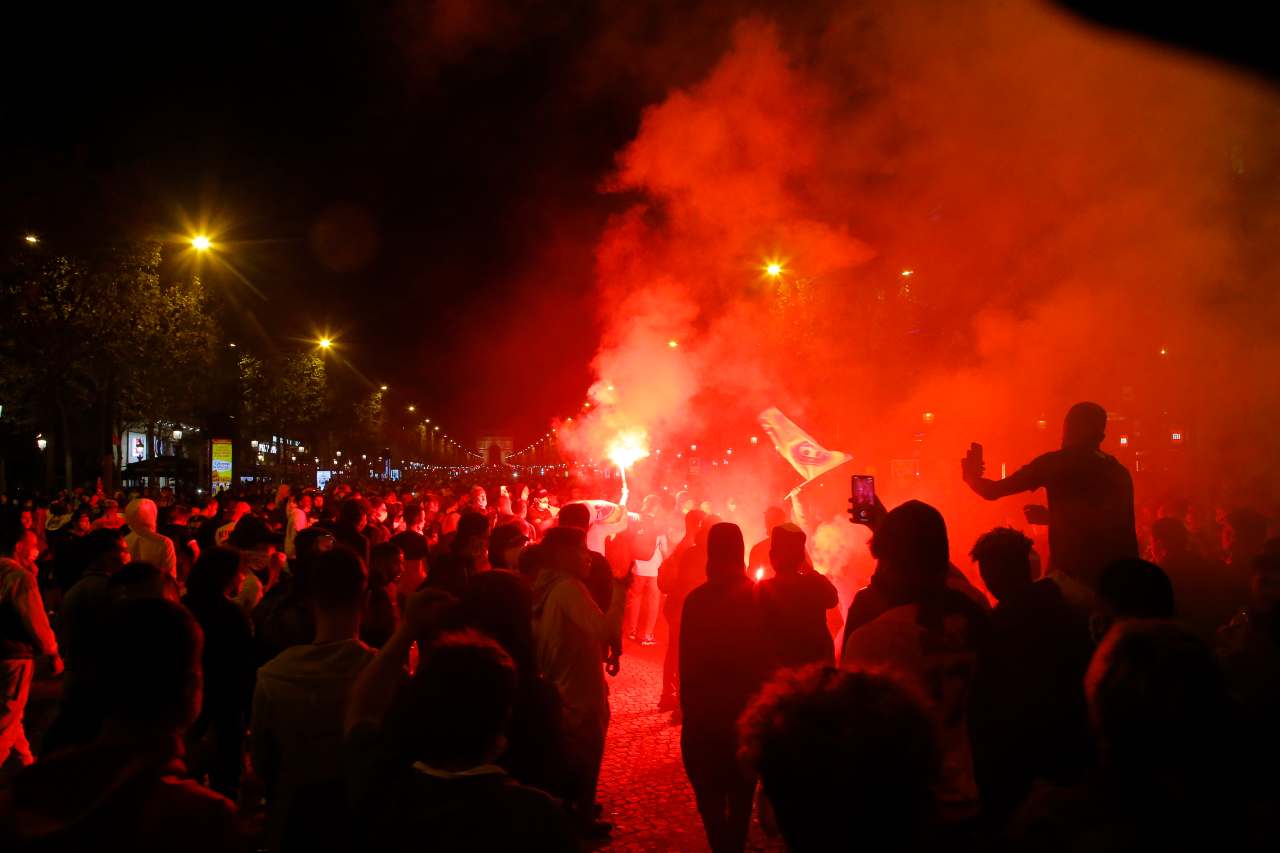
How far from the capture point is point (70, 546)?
605cm

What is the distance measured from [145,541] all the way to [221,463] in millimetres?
19914

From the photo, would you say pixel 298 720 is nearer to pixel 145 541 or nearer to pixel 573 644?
pixel 573 644

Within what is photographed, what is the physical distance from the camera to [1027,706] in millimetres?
3074

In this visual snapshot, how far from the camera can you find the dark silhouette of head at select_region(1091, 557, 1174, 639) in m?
2.97

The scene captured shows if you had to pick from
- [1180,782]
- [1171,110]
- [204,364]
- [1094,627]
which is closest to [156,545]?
[1094,627]

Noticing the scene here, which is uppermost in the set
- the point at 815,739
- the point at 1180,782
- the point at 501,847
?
the point at 815,739

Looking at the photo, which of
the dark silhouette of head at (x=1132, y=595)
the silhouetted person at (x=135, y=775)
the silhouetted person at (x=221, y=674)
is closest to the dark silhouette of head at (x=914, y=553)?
the dark silhouette of head at (x=1132, y=595)

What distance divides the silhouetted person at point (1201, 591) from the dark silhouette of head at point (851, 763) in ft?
14.1

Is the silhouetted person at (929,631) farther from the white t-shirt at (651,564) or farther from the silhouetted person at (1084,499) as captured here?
the white t-shirt at (651,564)

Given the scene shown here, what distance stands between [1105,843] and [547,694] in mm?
2034

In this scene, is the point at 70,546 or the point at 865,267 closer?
the point at 70,546

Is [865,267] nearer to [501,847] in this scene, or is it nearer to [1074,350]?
[1074,350]

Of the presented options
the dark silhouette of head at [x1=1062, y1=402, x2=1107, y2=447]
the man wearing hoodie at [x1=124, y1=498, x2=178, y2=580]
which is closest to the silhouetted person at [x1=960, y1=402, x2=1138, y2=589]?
the dark silhouette of head at [x1=1062, y1=402, x2=1107, y2=447]

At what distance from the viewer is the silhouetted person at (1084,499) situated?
402 centimetres
